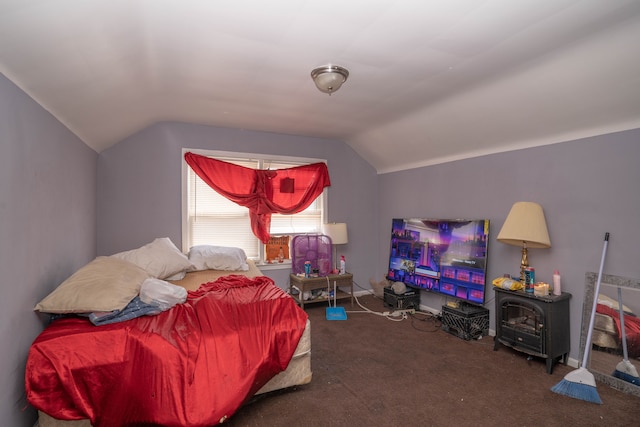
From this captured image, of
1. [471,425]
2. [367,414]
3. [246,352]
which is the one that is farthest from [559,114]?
[246,352]

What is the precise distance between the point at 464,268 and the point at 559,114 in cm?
186

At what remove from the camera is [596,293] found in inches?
111

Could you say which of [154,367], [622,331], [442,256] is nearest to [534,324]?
[622,331]

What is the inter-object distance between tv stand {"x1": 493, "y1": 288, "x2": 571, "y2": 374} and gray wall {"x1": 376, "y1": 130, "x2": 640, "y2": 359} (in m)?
0.15

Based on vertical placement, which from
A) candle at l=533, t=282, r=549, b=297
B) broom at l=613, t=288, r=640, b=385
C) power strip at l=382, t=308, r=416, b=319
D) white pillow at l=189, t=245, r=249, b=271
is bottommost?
power strip at l=382, t=308, r=416, b=319

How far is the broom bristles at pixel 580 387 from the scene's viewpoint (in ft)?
8.11

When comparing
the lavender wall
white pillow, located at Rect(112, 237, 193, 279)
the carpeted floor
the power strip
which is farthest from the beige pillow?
the power strip

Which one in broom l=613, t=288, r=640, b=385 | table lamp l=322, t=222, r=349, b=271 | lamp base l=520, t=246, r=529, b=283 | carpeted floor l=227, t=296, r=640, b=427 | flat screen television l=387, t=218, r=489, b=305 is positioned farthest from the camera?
table lamp l=322, t=222, r=349, b=271

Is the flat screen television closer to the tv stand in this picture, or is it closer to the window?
the tv stand

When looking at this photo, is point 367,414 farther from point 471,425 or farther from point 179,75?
point 179,75

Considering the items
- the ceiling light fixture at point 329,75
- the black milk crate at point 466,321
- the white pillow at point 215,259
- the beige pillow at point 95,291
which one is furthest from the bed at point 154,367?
the black milk crate at point 466,321

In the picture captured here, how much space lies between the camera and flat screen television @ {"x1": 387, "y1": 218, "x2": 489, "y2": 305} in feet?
12.5

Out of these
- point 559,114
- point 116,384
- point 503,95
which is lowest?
point 116,384

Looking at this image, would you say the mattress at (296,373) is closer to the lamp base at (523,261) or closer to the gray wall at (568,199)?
the lamp base at (523,261)
